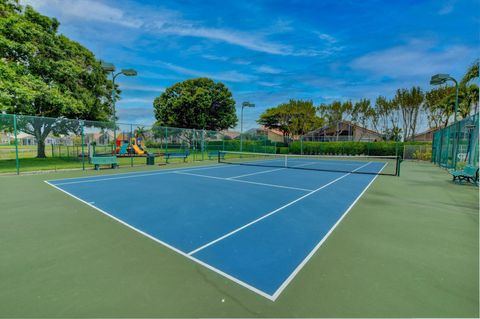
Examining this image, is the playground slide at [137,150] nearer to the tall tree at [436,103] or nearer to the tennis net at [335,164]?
the tennis net at [335,164]

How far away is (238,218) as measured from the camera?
526 centimetres

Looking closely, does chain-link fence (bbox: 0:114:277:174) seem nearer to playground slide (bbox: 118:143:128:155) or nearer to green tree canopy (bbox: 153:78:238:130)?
playground slide (bbox: 118:143:128:155)

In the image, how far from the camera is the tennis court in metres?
3.30

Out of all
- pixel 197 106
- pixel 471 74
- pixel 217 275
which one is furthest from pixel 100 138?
pixel 471 74

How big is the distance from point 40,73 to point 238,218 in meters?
20.1

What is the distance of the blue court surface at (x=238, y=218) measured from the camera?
3.30 m

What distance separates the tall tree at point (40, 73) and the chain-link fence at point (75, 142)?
0.16 m

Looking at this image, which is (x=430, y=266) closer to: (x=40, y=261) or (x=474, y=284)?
(x=474, y=284)

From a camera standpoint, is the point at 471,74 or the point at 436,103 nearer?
the point at 471,74

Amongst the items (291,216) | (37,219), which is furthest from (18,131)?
(291,216)

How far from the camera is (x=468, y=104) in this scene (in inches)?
870

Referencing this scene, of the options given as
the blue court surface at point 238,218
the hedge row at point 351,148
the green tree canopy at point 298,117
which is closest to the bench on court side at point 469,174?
the blue court surface at point 238,218

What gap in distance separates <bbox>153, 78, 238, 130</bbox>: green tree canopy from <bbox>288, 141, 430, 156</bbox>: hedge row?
43.8 feet

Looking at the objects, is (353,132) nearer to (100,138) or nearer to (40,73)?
(100,138)
